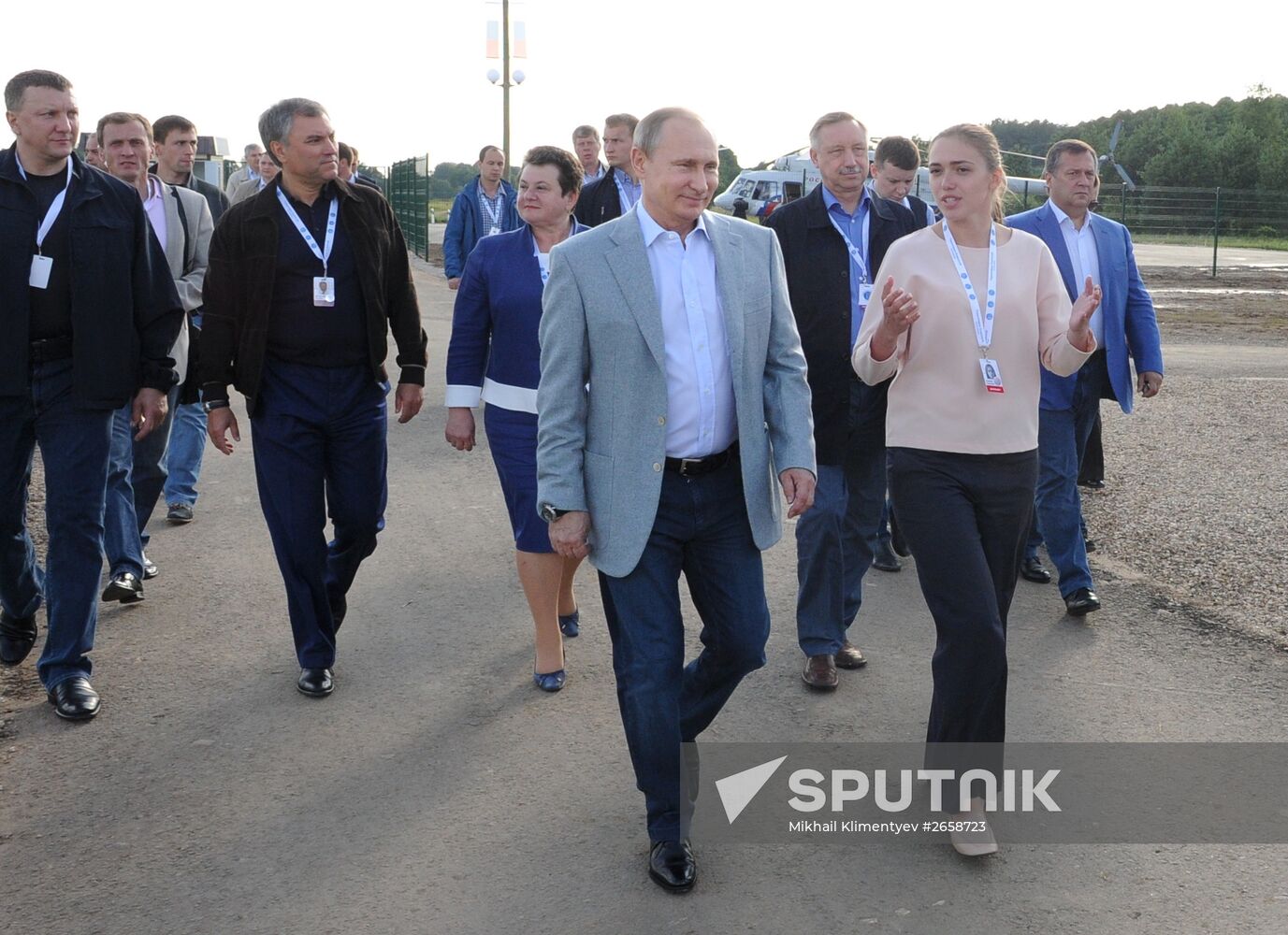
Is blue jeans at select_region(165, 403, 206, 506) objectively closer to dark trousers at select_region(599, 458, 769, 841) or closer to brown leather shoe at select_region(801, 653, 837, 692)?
brown leather shoe at select_region(801, 653, 837, 692)

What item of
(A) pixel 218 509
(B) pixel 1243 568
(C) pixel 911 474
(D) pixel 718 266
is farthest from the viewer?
(A) pixel 218 509

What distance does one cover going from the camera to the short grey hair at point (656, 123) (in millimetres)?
3654

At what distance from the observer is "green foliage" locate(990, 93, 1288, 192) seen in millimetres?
61531

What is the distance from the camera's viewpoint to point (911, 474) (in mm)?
4090

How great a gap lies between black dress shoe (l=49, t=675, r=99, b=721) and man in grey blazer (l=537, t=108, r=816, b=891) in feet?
7.35

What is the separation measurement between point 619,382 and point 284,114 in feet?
7.04

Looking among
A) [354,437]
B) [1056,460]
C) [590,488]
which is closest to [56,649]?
[354,437]

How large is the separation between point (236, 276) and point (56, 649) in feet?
5.00

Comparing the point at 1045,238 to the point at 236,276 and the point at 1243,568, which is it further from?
the point at 236,276

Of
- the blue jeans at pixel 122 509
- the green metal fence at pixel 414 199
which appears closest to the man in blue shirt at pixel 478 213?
the blue jeans at pixel 122 509

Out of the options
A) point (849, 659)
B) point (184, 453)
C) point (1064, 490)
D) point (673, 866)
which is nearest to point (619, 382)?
point (673, 866)

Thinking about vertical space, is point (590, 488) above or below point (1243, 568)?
above

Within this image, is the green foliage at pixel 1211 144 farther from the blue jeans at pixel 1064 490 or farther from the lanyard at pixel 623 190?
the blue jeans at pixel 1064 490

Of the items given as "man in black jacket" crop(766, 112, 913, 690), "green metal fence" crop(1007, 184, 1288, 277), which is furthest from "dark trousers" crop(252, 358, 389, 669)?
"green metal fence" crop(1007, 184, 1288, 277)
